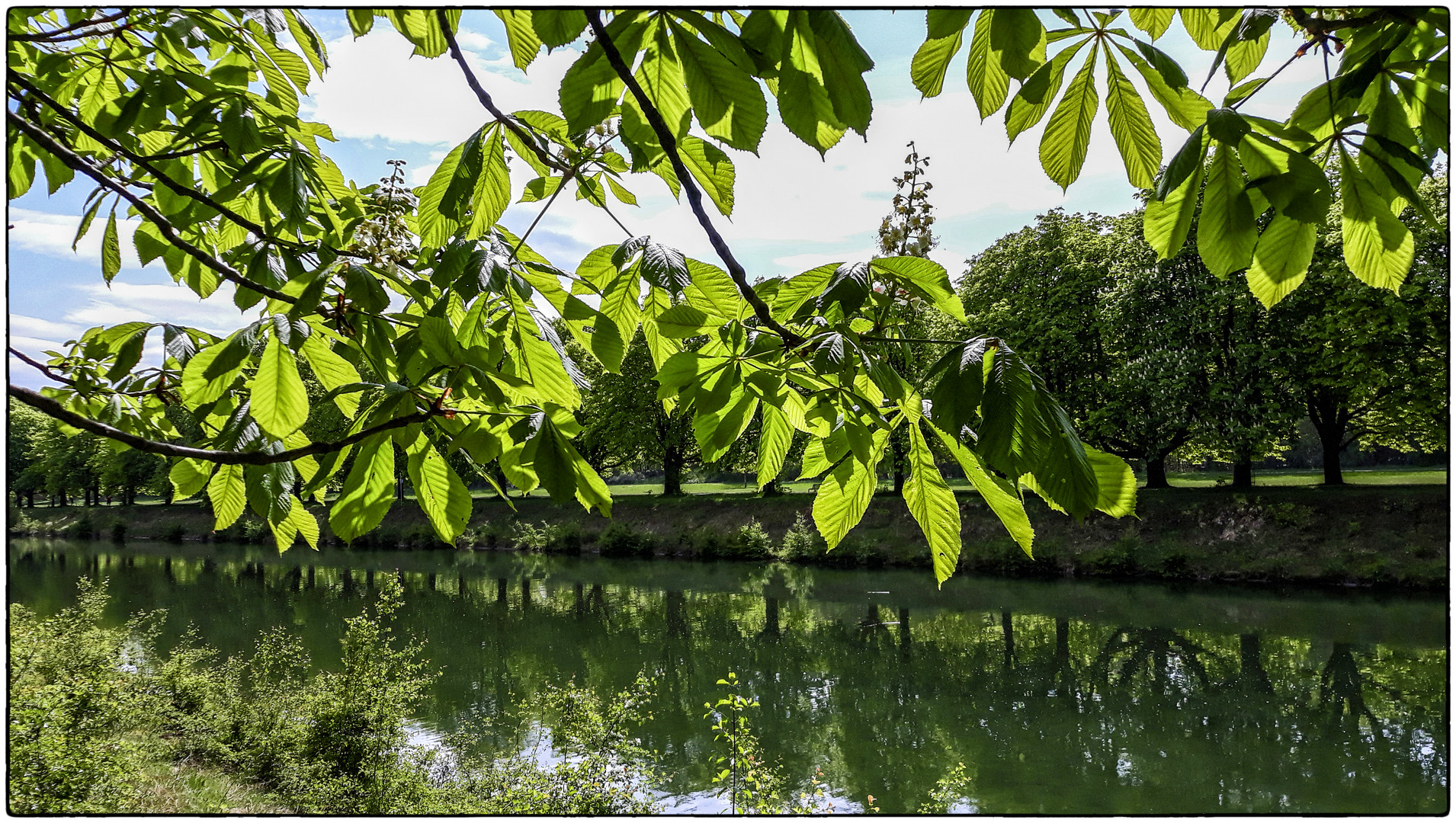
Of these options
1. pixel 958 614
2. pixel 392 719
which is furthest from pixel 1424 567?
pixel 392 719

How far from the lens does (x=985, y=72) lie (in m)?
0.91

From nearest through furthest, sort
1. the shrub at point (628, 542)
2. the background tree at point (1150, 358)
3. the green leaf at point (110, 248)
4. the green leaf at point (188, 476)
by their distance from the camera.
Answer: the green leaf at point (188, 476) < the green leaf at point (110, 248) < the background tree at point (1150, 358) < the shrub at point (628, 542)

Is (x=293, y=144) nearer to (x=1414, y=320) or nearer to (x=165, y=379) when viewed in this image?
(x=165, y=379)

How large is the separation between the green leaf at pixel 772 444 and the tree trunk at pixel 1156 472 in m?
17.8

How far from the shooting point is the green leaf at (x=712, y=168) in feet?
3.25

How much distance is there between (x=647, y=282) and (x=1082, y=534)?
1648cm

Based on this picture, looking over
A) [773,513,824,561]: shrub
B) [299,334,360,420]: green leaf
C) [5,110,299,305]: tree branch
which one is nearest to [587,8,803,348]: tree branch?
[299,334,360,420]: green leaf

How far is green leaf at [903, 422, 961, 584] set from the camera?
83 centimetres

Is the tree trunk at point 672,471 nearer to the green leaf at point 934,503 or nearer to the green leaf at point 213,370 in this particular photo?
the green leaf at point 213,370

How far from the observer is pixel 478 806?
20.0ft

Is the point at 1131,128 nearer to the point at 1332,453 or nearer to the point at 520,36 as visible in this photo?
the point at 520,36

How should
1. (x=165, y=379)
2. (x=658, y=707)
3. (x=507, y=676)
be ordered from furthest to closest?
(x=507, y=676), (x=658, y=707), (x=165, y=379)

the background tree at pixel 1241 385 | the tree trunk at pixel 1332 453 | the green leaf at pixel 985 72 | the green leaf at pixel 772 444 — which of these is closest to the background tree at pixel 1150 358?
the background tree at pixel 1241 385

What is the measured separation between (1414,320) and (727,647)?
458 inches
